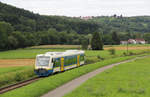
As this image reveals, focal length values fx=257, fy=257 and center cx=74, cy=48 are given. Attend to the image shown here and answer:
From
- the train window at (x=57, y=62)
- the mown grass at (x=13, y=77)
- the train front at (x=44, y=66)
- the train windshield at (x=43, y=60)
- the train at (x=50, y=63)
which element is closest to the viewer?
the mown grass at (x=13, y=77)

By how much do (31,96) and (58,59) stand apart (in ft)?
54.5

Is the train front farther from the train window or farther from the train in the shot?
the train window

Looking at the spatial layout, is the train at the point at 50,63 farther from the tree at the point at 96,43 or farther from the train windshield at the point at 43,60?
the tree at the point at 96,43

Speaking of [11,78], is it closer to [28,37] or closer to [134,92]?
[134,92]

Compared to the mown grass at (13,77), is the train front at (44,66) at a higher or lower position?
higher

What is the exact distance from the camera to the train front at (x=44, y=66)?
34312 mm

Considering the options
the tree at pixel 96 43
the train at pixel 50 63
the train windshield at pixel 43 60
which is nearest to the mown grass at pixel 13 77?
the train at pixel 50 63

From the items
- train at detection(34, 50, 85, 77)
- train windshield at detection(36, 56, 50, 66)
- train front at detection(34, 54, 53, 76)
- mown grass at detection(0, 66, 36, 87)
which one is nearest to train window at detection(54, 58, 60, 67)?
train at detection(34, 50, 85, 77)

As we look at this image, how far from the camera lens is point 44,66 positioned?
113 ft

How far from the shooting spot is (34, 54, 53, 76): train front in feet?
113

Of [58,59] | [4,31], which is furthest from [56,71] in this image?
[4,31]

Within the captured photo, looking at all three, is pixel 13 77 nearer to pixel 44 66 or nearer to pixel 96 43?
pixel 44 66

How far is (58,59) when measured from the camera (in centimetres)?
3709

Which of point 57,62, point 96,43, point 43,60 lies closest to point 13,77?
point 43,60
